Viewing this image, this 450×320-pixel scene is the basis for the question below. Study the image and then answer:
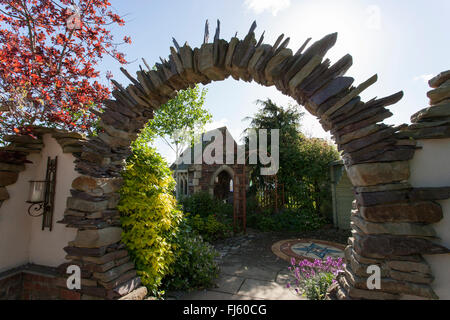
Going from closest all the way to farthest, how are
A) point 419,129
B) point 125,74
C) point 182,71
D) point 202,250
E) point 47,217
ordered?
point 419,129 < point 182,71 < point 125,74 < point 47,217 < point 202,250

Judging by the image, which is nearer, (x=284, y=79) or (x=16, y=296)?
(x=284, y=79)

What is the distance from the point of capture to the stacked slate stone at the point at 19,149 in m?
2.79

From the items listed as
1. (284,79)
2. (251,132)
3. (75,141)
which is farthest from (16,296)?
(251,132)

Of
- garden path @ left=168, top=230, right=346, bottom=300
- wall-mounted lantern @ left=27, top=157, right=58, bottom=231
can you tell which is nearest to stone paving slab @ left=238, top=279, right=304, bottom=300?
garden path @ left=168, top=230, right=346, bottom=300

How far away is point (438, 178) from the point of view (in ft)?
5.42

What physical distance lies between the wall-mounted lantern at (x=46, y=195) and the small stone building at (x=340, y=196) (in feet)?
25.9

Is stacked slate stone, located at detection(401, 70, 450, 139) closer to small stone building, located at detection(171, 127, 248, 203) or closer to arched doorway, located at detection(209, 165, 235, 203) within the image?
small stone building, located at detection(171, 127, 248, 203)

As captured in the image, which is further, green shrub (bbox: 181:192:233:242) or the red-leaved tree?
green shrub (bbox: 181:192:233:242)

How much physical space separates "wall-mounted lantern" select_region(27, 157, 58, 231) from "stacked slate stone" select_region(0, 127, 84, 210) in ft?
1.09

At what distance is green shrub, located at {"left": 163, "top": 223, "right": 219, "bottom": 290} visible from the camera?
10.3 feet

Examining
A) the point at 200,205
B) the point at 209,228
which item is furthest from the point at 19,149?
the point at 200,205

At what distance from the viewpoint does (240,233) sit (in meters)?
7.34

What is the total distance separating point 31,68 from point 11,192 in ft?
6.08

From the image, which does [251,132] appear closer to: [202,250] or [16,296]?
[202,250]
